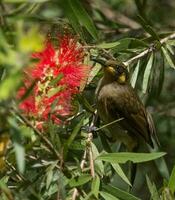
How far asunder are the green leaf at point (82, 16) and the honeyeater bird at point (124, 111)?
0.67m

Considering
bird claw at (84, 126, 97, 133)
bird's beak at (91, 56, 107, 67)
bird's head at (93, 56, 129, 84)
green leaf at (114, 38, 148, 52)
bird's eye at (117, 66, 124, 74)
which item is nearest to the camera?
bird claw at (84, 126, 97, 133)

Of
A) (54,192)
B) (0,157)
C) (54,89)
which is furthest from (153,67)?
(0,157)

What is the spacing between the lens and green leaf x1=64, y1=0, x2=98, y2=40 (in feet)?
10.9

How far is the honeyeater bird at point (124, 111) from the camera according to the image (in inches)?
173

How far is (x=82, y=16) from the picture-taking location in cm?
349

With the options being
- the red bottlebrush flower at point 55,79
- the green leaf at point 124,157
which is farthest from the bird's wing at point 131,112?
the green leaf at point 124,157

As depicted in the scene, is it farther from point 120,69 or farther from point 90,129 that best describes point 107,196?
point 120,69

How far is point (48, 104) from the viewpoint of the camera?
2639 millimetres

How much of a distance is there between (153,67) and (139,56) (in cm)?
Result: 13

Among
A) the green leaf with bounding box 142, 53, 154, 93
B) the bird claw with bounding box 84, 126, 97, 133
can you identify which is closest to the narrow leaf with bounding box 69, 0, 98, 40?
the green leaf with bounding box 142, 53, 154, 93

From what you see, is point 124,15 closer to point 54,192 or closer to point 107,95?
point 107,95

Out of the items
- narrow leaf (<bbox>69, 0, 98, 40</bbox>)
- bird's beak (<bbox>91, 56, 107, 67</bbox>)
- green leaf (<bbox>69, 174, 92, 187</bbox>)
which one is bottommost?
green leaf (<bbox>69, 174, 92, 187</bbox>)

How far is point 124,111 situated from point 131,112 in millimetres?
52

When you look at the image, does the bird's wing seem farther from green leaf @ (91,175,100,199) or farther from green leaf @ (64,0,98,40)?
green leaf @ (91,175,100,199)
